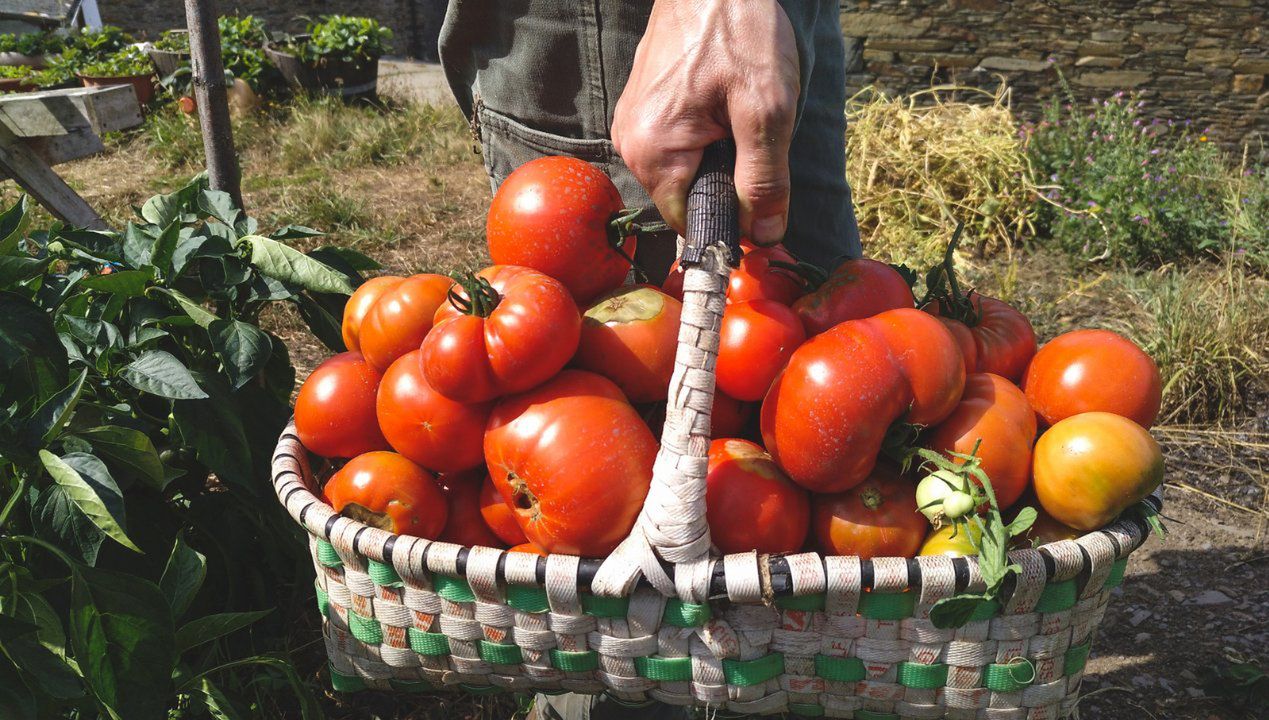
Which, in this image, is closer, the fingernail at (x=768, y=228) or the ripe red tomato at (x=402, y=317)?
the fingernail at (x=768, y=228)

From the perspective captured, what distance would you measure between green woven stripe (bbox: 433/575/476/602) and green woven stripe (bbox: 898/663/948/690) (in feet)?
1.87

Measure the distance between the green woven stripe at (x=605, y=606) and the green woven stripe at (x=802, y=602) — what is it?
0.19m

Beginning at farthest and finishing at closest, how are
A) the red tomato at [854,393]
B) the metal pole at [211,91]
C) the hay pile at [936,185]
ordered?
the hay pile at [936,185] → the metal pole at [211,91] → the red tomato at [854,393]

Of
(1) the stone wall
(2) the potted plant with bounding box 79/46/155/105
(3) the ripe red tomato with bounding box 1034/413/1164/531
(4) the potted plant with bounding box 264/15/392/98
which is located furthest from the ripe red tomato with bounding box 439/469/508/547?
(2) the potted plant with bounding box 79/46/155/105

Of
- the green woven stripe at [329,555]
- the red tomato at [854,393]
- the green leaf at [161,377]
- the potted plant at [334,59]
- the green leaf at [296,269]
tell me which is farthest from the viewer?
the potted plant at [334,59]

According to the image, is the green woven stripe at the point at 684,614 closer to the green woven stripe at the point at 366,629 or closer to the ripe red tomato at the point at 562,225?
the green woven stripe at the point at 366,629

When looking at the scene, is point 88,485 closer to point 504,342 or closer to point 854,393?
point 504,342

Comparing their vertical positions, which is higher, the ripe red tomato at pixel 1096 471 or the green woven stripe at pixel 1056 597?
the ripe red tomato at pixel 1096 471

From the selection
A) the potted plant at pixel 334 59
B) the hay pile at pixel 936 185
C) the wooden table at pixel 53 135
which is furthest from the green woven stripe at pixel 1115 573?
the potted plant at pixel 334 59

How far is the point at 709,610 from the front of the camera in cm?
122

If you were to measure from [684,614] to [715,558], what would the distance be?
8cm

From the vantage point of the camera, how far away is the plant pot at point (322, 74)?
24.8 feet

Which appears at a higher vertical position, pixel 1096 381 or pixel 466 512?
pixel 1096 381

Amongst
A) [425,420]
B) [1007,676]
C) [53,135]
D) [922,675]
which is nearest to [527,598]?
[425,420]
